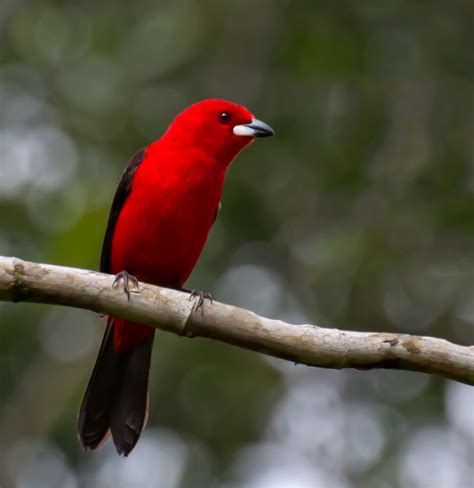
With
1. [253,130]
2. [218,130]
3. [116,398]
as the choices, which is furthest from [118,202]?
[116,398]

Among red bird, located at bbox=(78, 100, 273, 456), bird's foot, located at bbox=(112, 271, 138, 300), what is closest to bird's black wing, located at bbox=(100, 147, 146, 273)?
red bird, located at bbox=(78, 100, 273, 456)

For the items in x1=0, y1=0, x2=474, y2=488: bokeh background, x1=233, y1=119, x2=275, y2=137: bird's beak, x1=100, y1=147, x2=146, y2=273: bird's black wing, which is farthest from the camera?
x1=0, y1=0, x2=474, y2=488: bokeh background

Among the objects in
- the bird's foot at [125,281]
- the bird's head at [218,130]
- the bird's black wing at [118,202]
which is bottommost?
the bird's foot at [125,281]

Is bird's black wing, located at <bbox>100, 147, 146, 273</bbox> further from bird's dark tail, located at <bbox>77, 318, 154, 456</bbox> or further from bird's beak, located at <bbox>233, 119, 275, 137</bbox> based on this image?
bird's beak, located at <bbox>233, 119, 275, 137</bbox>

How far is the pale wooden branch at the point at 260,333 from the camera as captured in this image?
365cm

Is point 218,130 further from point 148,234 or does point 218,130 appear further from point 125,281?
point 125,281

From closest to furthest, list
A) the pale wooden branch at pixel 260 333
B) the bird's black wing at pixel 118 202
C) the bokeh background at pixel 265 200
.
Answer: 1. the pale wooden branch at pixel 260 333
2. the bird's black wing at pixel 118 202
3. the bokeh background at pixel 265 200

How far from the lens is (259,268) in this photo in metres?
7.15

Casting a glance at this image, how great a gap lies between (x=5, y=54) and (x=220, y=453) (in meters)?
3.14

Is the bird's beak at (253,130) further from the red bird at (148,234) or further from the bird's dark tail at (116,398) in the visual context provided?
the bird's dark tail at (116,398)

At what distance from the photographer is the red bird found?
4.82m

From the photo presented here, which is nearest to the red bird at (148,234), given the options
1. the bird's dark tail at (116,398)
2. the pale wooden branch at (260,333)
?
the bird's dark tail at (116,398)

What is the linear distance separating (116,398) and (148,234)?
2.60 feet

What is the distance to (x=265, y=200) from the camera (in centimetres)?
723
